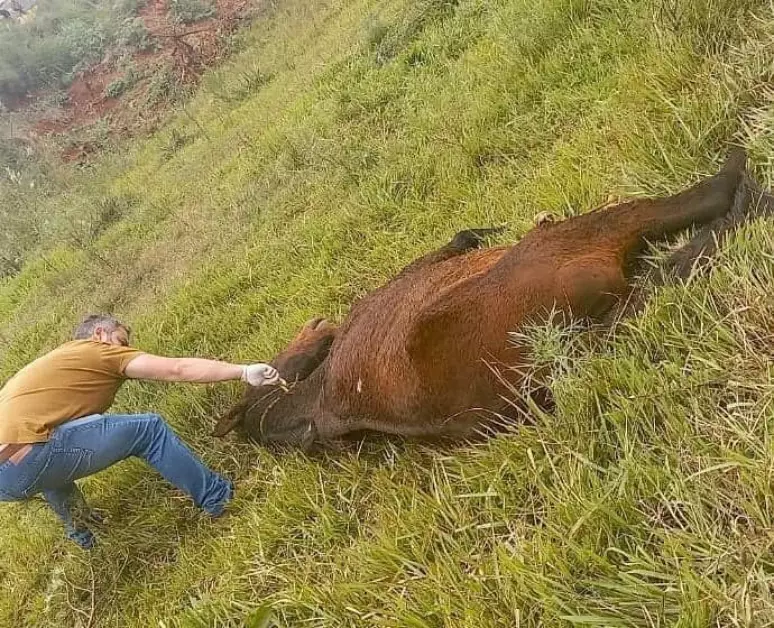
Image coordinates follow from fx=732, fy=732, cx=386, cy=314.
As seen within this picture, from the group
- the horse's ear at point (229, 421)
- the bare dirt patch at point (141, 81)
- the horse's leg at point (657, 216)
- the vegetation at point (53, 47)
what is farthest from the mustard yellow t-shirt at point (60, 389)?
the vegetation at point (53, 47)

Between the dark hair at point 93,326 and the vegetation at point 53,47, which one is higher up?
the vegetation at point 53,47

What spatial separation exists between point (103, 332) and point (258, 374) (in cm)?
119

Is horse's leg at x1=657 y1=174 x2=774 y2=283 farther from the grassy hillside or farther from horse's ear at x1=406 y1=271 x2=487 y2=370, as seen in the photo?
horse's ear at x1=406 y1=271 x2=487 y2=370

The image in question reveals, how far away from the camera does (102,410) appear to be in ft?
13.8

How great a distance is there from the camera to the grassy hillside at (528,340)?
6.57 feet

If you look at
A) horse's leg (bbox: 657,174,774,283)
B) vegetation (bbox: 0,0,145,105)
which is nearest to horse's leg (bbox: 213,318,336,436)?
horse's leg (bbox: 657,174,774,283)

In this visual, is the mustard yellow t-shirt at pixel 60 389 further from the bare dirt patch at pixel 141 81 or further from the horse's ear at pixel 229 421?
the bare dirt patch at pixel 141 81

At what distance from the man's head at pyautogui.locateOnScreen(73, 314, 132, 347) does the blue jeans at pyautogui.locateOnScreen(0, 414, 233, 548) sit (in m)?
0.52

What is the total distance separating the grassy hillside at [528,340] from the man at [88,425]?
0.31m

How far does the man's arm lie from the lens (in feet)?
A: 12.6

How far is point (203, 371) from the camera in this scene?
3.89 meters

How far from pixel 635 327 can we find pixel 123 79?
21250 mm

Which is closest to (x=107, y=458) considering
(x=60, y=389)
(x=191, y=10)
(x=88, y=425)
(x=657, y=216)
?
(x=88, y=425)

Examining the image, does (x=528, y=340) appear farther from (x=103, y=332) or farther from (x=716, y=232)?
(x=103, y=332)
